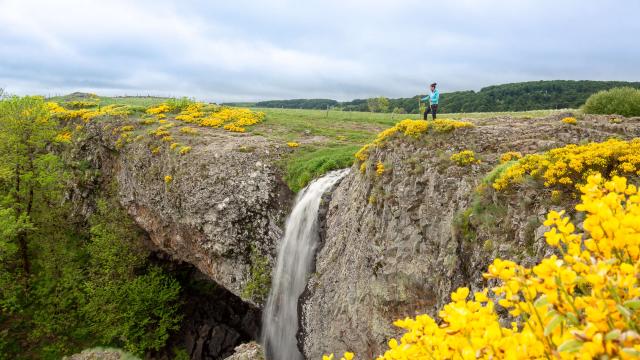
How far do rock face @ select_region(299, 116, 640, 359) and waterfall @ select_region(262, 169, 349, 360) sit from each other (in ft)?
3.29

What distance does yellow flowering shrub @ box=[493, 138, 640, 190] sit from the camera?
8664mm

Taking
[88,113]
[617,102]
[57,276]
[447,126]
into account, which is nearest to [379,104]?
[88,113]

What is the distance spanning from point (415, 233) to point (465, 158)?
2.81 m

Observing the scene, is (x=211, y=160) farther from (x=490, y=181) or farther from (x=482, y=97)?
(x=482, y=97)

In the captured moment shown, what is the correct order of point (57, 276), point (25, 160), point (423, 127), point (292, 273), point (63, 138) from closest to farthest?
1. point (423, 127)
2. point (292, 273)
3. point (25, 160)
4. point (57, 276)
5. point (63, 138)

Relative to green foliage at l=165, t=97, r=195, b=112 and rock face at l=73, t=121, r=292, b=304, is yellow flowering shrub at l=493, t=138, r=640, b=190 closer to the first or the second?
rock face at l=73, t=121, r=292, b=304

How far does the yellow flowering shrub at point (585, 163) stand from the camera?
8664 mm

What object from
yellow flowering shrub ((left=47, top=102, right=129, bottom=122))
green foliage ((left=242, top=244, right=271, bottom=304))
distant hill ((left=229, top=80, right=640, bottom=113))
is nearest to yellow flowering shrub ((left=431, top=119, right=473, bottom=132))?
green foliage ((left=242, top=244, right=271, bottom=304))

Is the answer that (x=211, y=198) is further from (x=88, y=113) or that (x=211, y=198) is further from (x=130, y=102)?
(x=130, y=102)

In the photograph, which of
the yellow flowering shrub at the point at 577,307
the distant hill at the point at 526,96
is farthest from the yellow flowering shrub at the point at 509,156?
the distant hill at the point at 526,96

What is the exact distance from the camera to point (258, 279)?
19.0 metres

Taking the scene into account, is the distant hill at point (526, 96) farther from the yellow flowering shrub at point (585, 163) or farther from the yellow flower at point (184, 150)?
the yellow flowering shrub at point (585, 163)

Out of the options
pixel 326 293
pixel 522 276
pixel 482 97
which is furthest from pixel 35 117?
pixel 482 97

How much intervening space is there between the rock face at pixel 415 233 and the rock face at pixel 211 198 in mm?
5137
